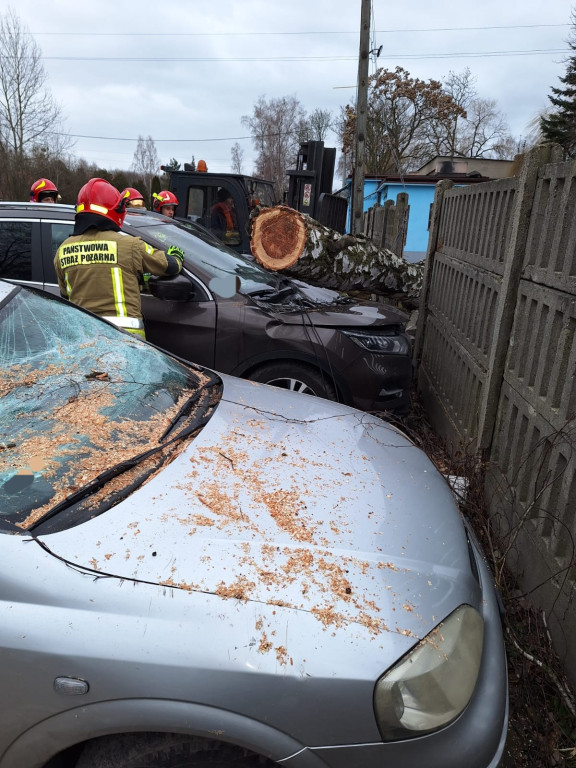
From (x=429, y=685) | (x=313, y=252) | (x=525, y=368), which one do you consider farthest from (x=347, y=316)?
(x=429, y=685)

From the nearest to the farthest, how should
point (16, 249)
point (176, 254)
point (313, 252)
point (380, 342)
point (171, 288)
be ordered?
point (176, 254)
point (171, 288)
point (16, 249)
point (380, 342)
point (313, 252)

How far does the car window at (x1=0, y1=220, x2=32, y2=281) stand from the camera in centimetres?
425

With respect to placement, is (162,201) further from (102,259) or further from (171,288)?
(102,259)

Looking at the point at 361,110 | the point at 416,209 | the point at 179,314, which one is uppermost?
the point at 361,110

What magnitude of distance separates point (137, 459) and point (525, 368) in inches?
82.0

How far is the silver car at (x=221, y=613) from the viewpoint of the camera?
1.29 meters

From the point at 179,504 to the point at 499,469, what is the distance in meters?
2.17

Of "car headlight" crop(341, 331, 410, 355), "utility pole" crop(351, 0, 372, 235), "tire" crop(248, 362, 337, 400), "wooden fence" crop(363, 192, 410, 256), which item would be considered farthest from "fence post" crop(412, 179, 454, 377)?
"utility pole" crop(351, 0, 372, 235)

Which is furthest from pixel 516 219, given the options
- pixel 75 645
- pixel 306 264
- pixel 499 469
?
pixel 75 645

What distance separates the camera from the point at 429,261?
574 centimetres

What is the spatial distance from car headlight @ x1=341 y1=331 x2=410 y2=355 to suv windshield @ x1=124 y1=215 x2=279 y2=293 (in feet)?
3.05

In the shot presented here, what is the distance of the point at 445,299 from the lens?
4.97 m

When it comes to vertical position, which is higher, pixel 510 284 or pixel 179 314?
pixel 510 284

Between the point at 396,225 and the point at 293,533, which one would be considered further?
the point at 396,225
